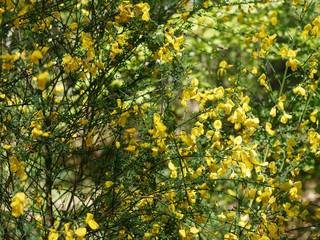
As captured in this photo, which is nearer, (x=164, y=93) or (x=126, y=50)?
(x=164, y=93)

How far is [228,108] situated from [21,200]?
3.27 ft

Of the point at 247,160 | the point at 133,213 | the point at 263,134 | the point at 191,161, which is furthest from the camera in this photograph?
the point at 263,134

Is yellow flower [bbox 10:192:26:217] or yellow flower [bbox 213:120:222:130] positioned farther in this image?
yellow flower [bbox 213:120:222:130]

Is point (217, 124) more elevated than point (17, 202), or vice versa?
point (17, 202)

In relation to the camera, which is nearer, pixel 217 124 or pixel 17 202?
pixel 17 202

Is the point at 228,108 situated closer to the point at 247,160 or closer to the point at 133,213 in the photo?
the point at 247,160

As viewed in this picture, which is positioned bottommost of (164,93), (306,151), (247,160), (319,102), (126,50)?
(319,102)

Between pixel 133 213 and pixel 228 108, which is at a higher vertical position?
pixel 228 108

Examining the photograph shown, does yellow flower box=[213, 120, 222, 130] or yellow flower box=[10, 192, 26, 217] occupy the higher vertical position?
yellow flower box=[10, 192, 26, 217]

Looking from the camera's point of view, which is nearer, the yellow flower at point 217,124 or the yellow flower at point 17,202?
the yellow flower at point 17,202

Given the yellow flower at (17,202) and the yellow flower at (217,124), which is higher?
the yellow flower at (17,202)

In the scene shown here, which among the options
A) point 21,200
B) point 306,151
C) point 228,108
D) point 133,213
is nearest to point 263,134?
point 306,151

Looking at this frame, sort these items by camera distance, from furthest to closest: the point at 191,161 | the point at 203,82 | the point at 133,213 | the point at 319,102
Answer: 1. the point at 203,82
2. the point at 319,102
3. the point at 191,161
4. the point at 133,213

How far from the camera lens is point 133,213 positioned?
1.90m
